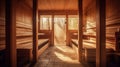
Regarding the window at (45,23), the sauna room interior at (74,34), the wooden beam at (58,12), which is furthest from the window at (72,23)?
the window at (45,23)

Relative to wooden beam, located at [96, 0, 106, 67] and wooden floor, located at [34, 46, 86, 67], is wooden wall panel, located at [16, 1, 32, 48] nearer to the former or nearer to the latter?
wooden floor, located at [34, 46, 86, 67]

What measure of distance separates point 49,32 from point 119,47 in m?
5.79

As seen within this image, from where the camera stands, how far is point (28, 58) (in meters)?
3.13

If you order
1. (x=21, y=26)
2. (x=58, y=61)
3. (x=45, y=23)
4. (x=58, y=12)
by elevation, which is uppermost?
(x=58, y=12)

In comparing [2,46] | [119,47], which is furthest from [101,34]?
[2,46]

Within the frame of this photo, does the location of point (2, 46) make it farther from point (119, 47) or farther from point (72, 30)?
point (72, 30)

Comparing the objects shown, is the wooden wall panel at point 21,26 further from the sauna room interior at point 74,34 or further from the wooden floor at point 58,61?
the wooden floor at point 58,61

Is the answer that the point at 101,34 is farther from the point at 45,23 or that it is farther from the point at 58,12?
the point at 45,23

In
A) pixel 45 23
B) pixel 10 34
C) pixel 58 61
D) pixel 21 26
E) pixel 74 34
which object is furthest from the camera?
pixel 45 23

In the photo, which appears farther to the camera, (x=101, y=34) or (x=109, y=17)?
(x=109, y=17)

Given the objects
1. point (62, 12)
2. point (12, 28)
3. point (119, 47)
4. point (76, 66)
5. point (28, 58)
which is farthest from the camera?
point (62, 12)

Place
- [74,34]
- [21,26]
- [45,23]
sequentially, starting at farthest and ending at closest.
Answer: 1. [45,23]
2. [74,34]
3. [21,26]

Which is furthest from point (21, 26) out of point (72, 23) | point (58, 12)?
point (72, 23)

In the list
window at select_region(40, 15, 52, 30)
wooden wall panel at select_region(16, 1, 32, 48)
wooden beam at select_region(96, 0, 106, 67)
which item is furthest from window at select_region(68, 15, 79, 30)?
wooden beam at select_region(96, 0, 106, 67)
